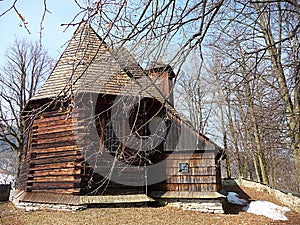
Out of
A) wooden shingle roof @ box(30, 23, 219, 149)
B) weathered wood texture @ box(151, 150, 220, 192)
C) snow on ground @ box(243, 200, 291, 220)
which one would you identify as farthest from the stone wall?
wooden shingle roof @ box(30, 23, 219, 149)

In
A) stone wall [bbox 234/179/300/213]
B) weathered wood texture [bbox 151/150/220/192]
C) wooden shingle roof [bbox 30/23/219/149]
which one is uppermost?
wooden shingle roof [bbox 30/23/219/149]

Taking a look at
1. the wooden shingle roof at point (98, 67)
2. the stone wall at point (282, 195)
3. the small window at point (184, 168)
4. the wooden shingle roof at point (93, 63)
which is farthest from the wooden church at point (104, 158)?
the stone wall at point (282, 195)

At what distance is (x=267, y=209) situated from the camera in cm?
1397

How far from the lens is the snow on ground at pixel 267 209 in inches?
505

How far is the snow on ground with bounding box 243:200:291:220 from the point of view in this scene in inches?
505

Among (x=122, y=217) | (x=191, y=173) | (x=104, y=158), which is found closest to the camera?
(x=122, y=217)

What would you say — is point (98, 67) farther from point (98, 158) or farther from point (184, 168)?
point (184, 168)

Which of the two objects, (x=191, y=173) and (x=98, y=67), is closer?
(x=98, y=67)

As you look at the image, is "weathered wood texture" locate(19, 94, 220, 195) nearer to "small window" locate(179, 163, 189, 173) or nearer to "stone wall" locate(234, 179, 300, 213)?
"small window" locate(179, 163, 189, 173)

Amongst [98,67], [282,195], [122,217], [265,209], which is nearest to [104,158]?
[122,217]

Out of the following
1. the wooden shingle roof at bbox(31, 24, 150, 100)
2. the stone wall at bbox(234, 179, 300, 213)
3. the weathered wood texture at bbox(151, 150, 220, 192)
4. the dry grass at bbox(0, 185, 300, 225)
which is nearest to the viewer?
the wooden shingle roof at bbox(31, 24, 150, 100)

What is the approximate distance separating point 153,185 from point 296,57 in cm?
822

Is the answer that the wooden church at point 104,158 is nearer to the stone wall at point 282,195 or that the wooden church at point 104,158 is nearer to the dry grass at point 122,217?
the dry grass at point 122,217

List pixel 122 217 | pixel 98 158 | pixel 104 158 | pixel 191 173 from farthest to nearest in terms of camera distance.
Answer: pixel 191 173
pixel 104 158
pixel 98 158
pixel 122 217
